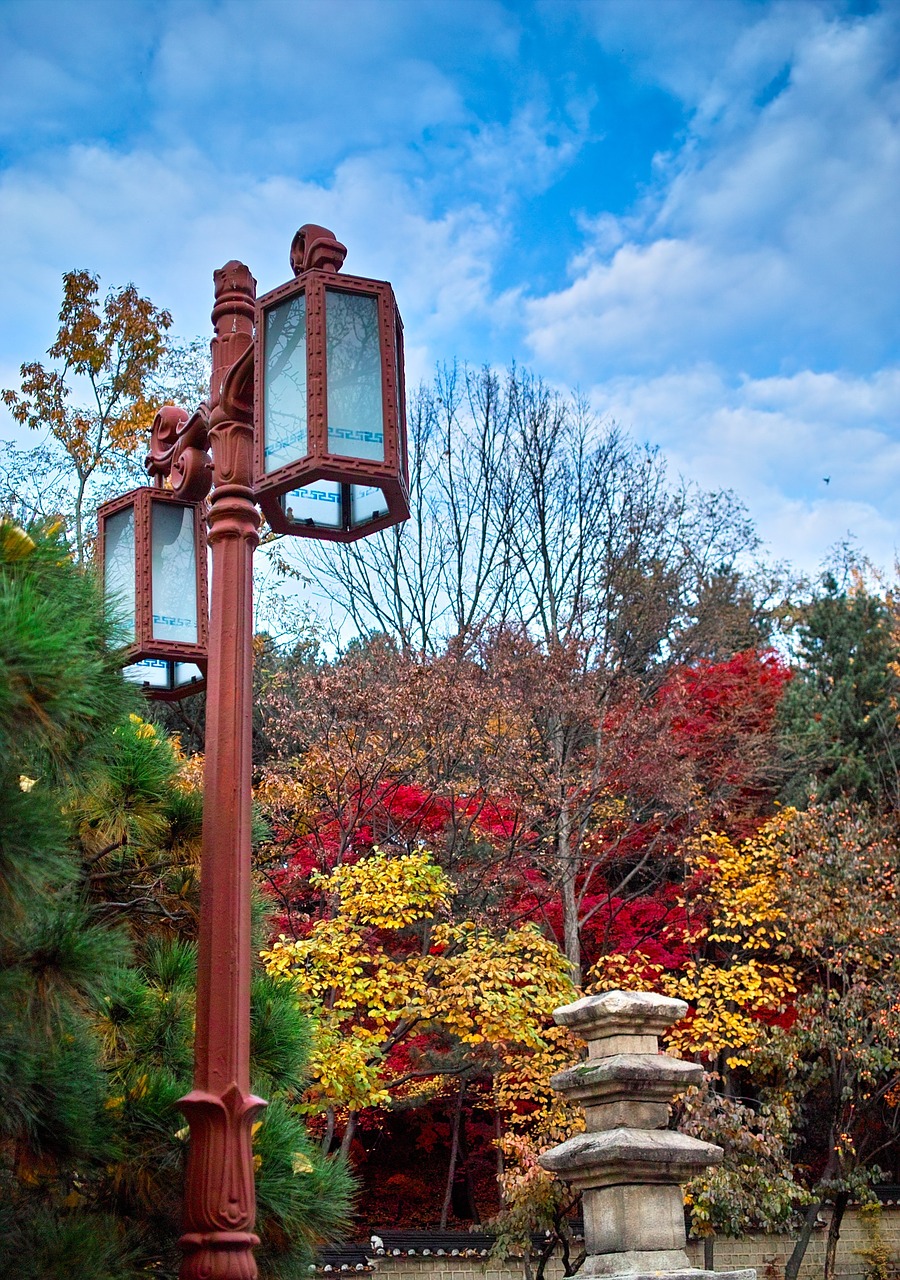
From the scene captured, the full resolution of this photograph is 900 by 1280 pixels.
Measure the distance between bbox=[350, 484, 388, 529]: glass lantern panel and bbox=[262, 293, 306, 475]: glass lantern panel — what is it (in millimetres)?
318

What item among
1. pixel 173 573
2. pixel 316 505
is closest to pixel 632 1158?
pixel 173 573

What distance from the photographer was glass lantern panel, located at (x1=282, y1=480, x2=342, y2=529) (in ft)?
12.4

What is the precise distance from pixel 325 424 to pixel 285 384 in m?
0.24

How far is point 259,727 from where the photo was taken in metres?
19.1

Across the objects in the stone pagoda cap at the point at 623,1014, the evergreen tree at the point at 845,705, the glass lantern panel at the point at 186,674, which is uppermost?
the evergreen tree at the point at 845,705

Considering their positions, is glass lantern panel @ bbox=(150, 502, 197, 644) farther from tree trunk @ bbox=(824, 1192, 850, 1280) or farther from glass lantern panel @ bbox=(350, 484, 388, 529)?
tree trunk @ bbox=(824, 1192, 850, 1280)

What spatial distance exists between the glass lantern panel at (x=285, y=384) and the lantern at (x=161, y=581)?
105 centimetres

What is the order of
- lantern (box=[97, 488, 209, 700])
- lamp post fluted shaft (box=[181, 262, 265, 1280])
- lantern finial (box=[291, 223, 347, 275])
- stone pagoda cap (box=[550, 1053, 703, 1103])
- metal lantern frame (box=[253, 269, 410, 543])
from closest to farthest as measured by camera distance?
lamp post fluted shaft (box=[181, 262, 265, 1280]) → metal lantern frame (box=[253, 269, 410, 543]) → lantern finial (box=[291, 223, 347, 275]) → lantern (box=[97, 488, 209, 700]) → stone pagoda cap (box=[550, 1053, 703, 1103])

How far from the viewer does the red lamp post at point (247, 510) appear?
324 cm

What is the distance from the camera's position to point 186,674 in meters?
4.59

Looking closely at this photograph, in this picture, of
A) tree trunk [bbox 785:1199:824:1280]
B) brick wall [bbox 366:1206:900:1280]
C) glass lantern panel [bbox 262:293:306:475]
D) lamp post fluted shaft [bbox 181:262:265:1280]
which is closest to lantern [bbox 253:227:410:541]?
glass lantern panel [bbox 262:293:306:475]

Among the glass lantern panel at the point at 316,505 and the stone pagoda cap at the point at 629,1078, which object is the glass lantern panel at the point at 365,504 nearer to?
the glass lantern panel at the point at 316,505

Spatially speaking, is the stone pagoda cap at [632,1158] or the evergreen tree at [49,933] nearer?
the evergreen tree at [49,933]

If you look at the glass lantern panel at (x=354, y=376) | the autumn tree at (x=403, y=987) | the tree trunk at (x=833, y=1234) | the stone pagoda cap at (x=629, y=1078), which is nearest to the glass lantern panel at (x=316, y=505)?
the glass lantern panel at (x=354, y=376)
